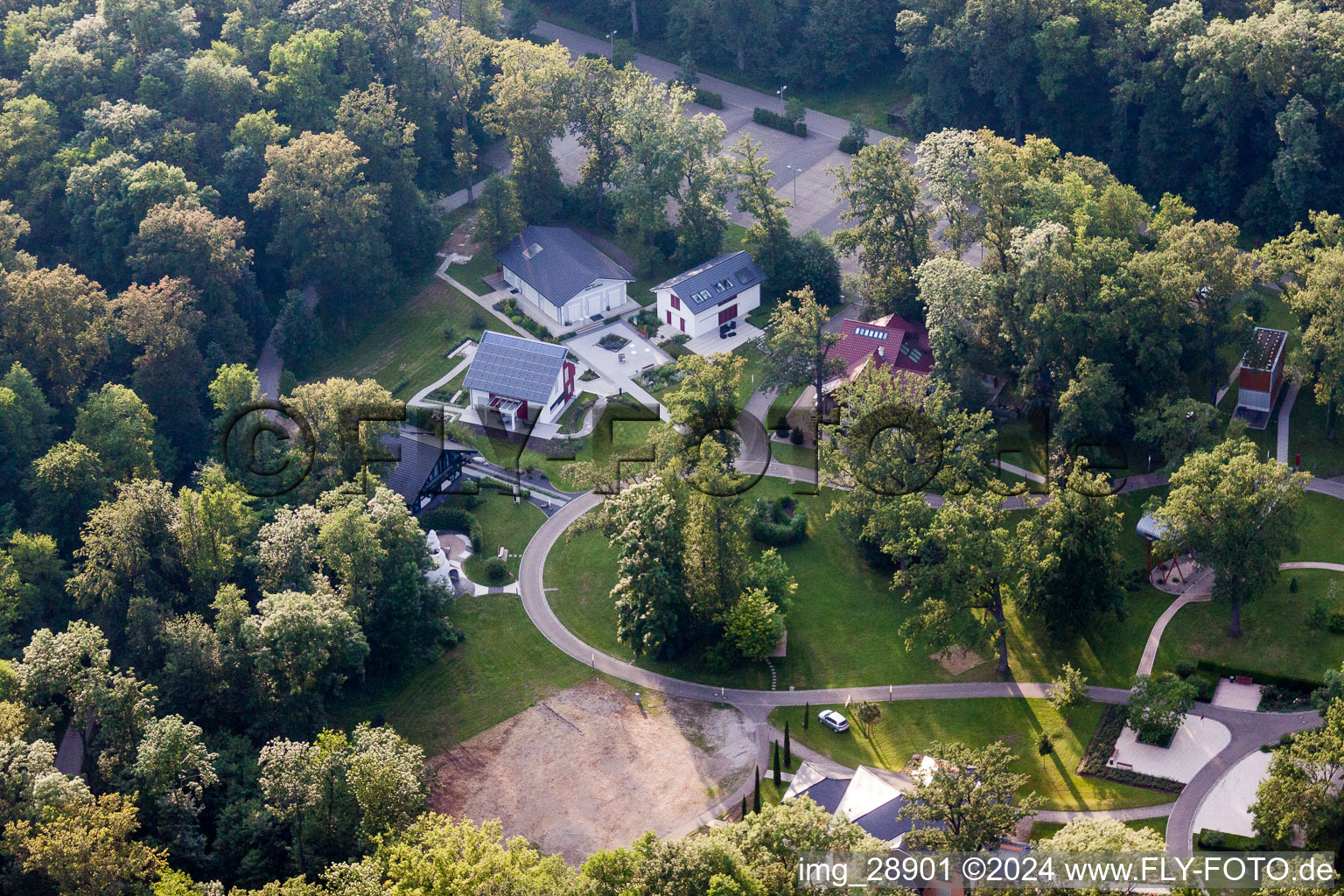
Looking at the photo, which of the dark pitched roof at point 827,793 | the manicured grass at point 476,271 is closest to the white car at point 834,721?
the dark pitched roof at point 827,793

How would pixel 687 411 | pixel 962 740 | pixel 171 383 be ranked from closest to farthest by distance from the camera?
pixel 962 740, pixel 687 411, pixel 171 383

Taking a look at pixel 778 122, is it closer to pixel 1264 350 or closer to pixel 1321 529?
pixel 1264 350

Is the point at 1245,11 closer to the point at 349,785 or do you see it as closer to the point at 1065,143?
the point at 1065,143

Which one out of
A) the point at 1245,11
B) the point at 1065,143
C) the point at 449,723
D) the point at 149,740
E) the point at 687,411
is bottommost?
the point at 449,723

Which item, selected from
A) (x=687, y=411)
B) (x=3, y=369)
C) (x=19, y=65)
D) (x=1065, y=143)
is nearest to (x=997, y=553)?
(x=687, y=411)

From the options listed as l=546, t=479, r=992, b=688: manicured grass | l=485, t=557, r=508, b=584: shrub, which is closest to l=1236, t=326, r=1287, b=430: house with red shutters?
l=546, t=479, r=992, b=688: manicured grass

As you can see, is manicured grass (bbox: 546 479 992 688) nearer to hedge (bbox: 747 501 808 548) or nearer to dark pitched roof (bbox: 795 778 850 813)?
hedge (bbox: 747 501 808 548)

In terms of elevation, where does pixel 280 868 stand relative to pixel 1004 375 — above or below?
below
